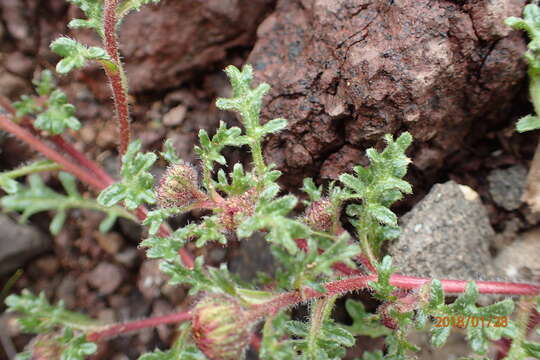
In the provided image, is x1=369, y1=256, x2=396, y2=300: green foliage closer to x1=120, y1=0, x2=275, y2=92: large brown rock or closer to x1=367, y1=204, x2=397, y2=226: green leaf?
x1=367, y1=204, x2=397, y2=226: green leaf

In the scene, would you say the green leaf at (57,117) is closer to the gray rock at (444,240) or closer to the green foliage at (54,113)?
the green foliage at (54,113)

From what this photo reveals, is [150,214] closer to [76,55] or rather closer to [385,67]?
[76,55]

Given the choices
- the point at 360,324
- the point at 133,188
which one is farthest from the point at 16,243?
the point at 360,324

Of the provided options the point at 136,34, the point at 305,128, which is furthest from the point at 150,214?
the point at 136,34

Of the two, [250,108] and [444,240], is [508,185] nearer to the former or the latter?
[444,240]

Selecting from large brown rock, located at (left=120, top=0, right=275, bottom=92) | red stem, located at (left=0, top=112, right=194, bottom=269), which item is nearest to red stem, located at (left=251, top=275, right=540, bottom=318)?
red stem, located at (left=0, top=112, right=194, bottom=269)

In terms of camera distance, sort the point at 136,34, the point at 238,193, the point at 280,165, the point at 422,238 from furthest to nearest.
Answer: the point at 136,34
the point at 280,165
the point at 422,238
the point at 238,193
